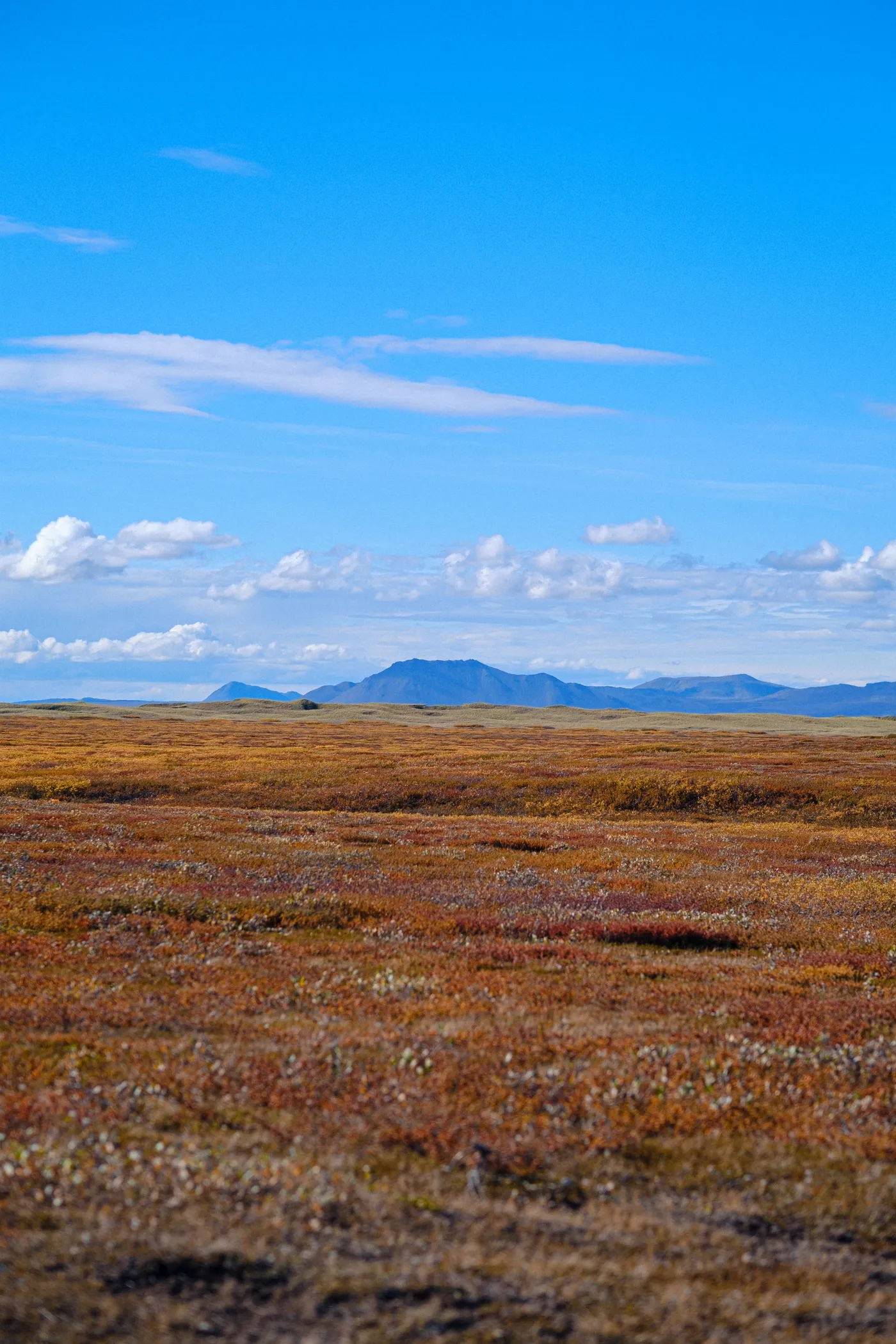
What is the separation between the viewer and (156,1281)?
729 cm

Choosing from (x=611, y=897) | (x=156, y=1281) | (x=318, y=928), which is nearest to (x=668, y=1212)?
(x=156, y=1281)

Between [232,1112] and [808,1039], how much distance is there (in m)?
8.28

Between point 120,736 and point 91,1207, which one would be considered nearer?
point 91,1207

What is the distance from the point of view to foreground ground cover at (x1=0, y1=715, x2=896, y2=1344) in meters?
7.34

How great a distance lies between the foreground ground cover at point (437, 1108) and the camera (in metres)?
7.34

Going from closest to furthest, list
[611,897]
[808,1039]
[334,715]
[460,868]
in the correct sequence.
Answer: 1. [808,1039]
2. [611,897]
3. [460,868]
4. [334,715]

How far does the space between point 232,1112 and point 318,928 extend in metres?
11.7

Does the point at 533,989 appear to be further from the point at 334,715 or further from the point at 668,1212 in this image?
the point at 334,715

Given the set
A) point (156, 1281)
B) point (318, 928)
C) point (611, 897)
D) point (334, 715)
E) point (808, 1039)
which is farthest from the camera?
point (334, 715)

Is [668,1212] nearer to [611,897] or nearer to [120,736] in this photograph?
[611,897]

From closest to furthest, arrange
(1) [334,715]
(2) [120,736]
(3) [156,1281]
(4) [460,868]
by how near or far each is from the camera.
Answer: (3) [156,1281] → (4) [460,868] → (2) [120,736] → (1) [334,715]

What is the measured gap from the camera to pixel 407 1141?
A: 9.59 meters

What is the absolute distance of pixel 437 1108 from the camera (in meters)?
10.4

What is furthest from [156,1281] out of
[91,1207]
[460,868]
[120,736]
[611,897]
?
[120,736]
